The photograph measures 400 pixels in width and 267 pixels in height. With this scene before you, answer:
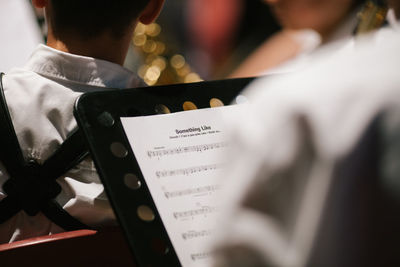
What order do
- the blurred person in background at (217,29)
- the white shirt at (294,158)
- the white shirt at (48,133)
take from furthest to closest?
the blurred person in background at (217,29), the white shirt at (48,133), the white shirt at (294,158)

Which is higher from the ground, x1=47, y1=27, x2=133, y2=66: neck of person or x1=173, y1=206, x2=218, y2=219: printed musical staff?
x1=47, y1=27, x2=133, y2=66: neck of person

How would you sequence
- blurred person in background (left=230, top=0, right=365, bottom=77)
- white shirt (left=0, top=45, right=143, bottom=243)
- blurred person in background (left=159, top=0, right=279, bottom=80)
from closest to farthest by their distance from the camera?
white shirt (left=0, top=45, right=143, bottom=243) < blurred person in background (left=230, top=0, right=365, bottom=77) < blurred person in background (left=159, top=0, right=279, bottom=80)

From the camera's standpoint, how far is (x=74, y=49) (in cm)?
80

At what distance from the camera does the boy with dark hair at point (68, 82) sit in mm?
719

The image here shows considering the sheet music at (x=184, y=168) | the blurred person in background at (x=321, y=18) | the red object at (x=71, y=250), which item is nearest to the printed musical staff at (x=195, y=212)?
the sheet music at (x=184, y=168)

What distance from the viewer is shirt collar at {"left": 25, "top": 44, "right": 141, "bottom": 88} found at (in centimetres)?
76

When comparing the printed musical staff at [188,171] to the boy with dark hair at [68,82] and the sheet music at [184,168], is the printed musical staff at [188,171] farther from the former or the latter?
the boy with dark hair at [68,82]

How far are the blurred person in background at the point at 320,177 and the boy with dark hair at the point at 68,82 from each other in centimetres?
38

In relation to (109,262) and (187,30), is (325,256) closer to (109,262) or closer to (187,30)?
(109,262)

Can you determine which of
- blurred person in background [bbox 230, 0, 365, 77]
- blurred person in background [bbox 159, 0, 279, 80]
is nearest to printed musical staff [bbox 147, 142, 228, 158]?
blurred person in background [bbox 230, 0, 365, 77]

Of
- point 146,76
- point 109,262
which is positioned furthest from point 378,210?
point 146,76

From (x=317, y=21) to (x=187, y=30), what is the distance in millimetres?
1168

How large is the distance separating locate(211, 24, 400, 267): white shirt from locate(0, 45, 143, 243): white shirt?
367 mm

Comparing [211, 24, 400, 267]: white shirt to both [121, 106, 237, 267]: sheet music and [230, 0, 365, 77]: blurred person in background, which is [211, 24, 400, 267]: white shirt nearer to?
[121, 106, 237, 267]: sheet music
